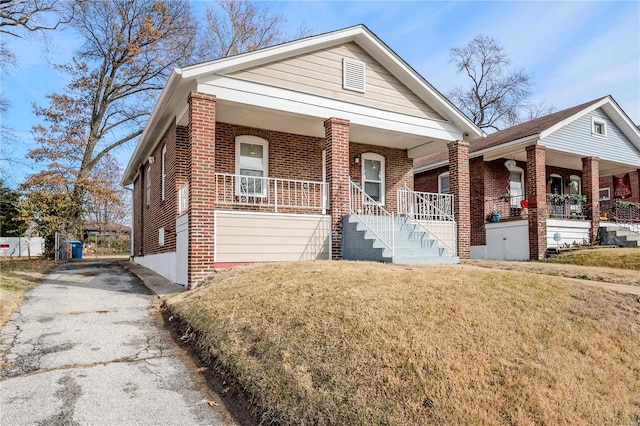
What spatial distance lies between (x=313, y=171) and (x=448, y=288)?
7.50 meters

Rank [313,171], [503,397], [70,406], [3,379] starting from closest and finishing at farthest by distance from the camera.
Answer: [503,397] → [70,406] → [3,379] → [313,171]

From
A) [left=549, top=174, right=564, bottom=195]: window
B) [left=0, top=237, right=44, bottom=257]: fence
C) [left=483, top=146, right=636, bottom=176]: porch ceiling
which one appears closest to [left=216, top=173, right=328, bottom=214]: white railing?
[left=483, top=146, right=636, bottom=176]: porch ceiling

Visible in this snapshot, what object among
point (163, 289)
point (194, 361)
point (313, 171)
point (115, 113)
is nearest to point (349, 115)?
point (313, 171)

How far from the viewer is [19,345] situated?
511 centimetres

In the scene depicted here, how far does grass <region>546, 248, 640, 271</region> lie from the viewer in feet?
36.2

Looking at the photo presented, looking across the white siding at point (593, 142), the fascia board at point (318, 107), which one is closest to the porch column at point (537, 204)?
the white siding at point (593, 142)

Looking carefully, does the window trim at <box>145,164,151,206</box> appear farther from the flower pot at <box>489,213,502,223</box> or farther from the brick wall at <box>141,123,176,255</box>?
the flower pot at <box>489,213,502,223</box>

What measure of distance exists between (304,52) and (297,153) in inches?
113

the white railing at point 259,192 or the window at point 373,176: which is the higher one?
the window at point 373,176

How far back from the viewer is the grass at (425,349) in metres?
3.30

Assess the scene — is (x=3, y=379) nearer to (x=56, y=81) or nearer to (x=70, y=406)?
(x=70, y=406)

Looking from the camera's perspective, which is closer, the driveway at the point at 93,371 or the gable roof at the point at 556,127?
the driveway at the point at 93,371

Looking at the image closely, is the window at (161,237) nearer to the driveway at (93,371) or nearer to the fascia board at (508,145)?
the driveway at (93,371)

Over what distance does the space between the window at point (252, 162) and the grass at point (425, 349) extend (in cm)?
570
